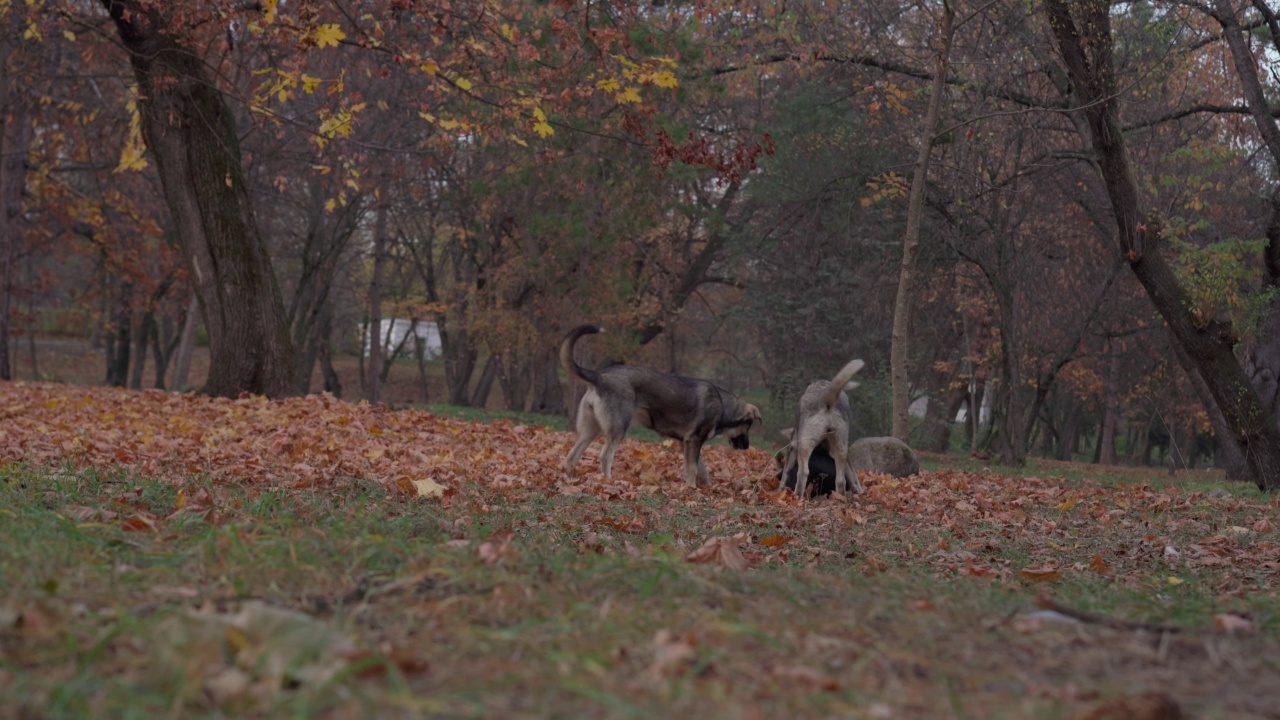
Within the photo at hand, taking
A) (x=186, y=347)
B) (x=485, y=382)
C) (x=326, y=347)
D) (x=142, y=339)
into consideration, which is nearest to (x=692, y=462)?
(x=186, y=347)

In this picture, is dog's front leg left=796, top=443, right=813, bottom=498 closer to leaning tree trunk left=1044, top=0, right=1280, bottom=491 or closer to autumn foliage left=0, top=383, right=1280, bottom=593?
autumn foliage left=0, top=383, right=1280, bottom=593

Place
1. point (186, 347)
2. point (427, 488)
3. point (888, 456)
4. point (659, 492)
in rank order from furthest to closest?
point (186, 347) < point (888, 456) < point (659, 492) < point (427, 488)

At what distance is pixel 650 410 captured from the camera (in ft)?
40.1

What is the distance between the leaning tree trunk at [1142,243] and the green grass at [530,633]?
943 cm

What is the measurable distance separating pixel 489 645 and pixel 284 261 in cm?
4341

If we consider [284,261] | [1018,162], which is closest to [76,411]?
[1018,162]

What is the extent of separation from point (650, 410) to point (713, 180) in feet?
76.3

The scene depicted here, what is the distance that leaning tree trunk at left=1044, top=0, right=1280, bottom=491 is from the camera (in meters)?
14.0

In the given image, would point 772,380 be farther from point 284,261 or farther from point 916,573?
point 916,573

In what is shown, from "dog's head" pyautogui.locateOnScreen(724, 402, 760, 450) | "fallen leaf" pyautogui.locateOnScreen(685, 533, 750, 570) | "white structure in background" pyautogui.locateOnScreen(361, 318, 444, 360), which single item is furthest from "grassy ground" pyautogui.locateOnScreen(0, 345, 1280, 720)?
"white structure in background" pyautogui.locateOnScreen(361, 318, 444, 360)

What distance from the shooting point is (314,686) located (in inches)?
121

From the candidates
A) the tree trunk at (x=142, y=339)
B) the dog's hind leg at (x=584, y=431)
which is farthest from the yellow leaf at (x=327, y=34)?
the tree trunk at (x=142, y=339)

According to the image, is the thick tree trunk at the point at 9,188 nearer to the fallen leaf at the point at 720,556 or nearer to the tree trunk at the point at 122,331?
the tree trunk at the point at 122,331

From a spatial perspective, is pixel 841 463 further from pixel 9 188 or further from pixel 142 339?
pixel 142 339
